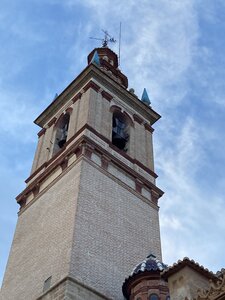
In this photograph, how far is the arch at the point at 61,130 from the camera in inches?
1123

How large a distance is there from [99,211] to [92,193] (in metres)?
0.86

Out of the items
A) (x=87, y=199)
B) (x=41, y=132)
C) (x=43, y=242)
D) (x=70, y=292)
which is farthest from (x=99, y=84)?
(x=70, y=292)

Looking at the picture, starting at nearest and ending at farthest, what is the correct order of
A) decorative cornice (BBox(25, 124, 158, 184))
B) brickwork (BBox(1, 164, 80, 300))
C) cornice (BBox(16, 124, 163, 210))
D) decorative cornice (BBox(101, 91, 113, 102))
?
brickwork (BBox(1, 164, 80, 300)) < cornice (BBox(16, 124, 163, 210)) < decorative cornice (BBox(25, 124, 158, 184)) < decorative cornice (BBox(101, 91, 113, 102))

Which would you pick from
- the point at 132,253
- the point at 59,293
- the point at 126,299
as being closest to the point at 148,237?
the point at 132,253

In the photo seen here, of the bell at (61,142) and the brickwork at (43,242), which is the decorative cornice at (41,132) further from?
the brickwork at (43,242)

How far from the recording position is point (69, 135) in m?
26.7

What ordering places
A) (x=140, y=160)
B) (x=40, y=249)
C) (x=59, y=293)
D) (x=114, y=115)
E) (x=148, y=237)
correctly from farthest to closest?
1. (x=114, y=115)
2. (x=140, y=160)
3. (x=148, y=237)
4. (x=40, y=249)
5. (x=59, y=293)

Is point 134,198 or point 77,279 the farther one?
point 134,198

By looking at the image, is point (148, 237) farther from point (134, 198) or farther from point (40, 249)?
point (40, 249)

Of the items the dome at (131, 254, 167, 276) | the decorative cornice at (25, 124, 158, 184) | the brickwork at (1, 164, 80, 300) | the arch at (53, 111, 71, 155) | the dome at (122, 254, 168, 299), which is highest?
the arch at (53, 111, 71, 155)

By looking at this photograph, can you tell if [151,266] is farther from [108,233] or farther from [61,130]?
[61,130]

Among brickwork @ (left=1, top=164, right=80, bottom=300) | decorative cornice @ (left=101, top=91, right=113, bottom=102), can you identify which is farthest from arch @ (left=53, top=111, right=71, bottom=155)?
brickwork @ (left=1, top=164, right=80, bottom=300)

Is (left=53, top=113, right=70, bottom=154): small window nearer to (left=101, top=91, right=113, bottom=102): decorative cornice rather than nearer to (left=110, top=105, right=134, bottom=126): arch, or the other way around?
(left=101, top=91, right=113, bottom=102): decorative cornice

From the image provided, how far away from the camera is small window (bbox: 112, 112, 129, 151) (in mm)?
28344
